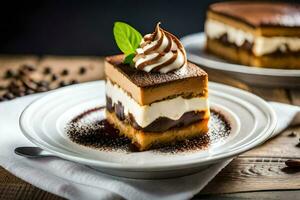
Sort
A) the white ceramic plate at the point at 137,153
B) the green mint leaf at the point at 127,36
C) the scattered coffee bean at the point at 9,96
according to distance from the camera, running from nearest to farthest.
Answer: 1. the white ceramic plate at the point at 137,153
2. the green mint leaf at the point at 127,36
3. the scattered coffee bean at the point at 9,96

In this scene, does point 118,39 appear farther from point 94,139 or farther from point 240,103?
point 240,103

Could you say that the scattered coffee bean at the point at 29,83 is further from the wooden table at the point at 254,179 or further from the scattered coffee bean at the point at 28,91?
the wooden table at the point at 254,179

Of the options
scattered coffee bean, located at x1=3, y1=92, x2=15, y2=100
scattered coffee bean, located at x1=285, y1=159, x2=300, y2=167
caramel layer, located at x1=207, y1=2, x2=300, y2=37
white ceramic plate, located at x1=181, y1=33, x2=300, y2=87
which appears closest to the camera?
scattered coffee bean, located at x1=285, y1=159, x2=300, y2=167

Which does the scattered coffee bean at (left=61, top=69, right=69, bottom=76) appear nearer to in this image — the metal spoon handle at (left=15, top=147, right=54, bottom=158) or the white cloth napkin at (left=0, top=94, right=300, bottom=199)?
the white cloth napkin at (left=0, top=94, right=300, bottom=199)

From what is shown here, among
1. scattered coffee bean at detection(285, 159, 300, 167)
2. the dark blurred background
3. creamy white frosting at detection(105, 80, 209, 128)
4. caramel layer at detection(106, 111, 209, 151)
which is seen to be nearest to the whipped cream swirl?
creamy white frosting at detection(105, 80, 209, 128)

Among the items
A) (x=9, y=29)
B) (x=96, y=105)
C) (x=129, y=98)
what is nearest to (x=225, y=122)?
(x=129, y=98)

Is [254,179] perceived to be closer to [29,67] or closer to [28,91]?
[28,91]

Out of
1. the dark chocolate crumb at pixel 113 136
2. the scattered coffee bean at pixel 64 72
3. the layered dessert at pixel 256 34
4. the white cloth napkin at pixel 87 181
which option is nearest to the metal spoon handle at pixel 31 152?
the white cloth napkin at pixel 87 181
